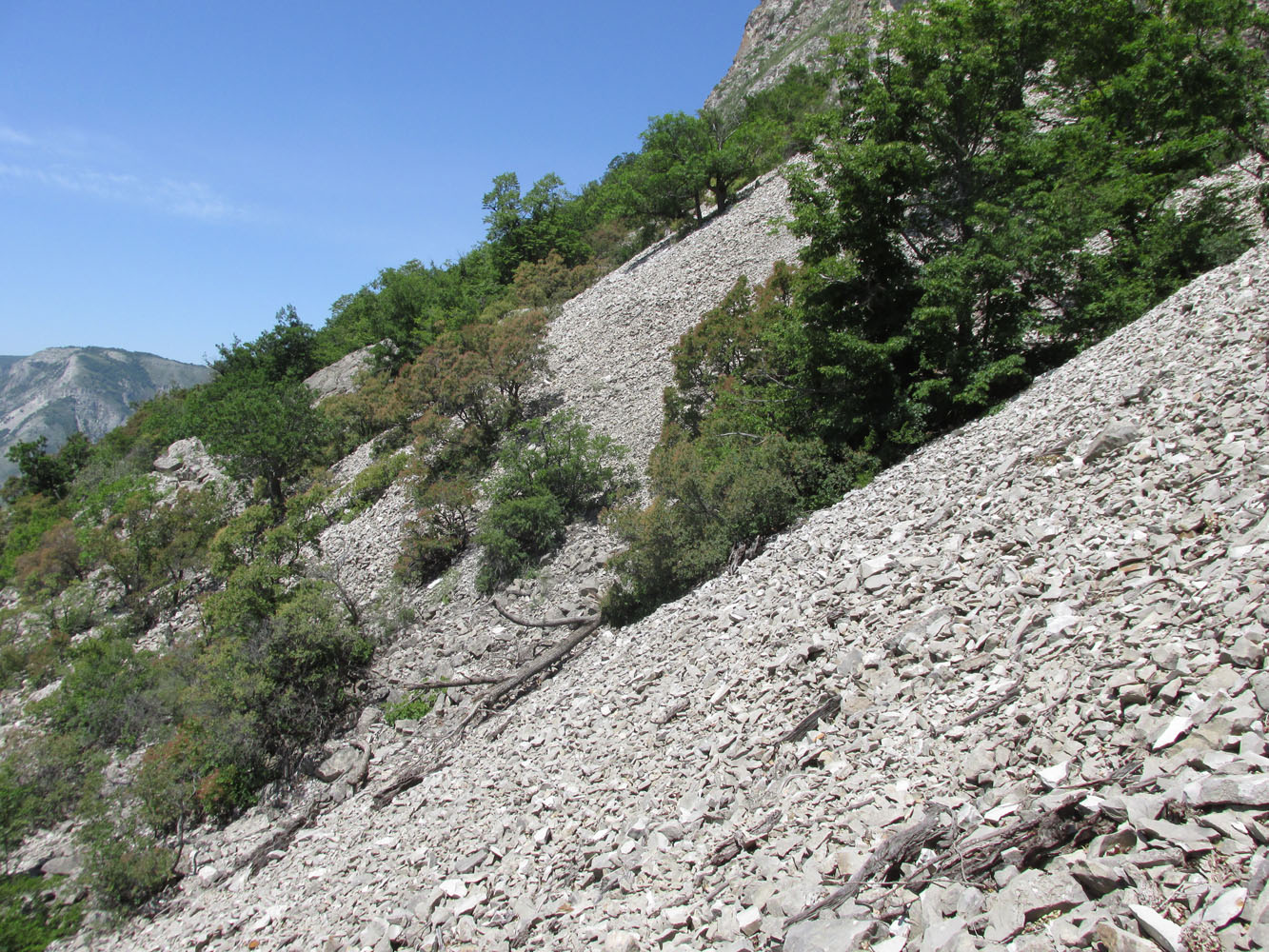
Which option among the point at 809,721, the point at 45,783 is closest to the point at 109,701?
the point at 45,783

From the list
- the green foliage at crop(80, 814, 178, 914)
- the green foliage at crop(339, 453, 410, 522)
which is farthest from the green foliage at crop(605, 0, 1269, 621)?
the green foliage at crop(339, 453, 410, 522)

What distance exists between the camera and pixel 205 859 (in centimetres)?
1339

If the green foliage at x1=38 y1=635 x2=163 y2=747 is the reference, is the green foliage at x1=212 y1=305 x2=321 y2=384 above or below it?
above

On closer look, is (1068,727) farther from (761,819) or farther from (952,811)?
(761,819)

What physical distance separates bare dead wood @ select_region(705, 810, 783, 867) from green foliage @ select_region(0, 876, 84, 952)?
14966mm

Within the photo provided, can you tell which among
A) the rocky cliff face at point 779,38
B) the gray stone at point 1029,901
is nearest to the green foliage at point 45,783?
the gray stone at point 1029,901

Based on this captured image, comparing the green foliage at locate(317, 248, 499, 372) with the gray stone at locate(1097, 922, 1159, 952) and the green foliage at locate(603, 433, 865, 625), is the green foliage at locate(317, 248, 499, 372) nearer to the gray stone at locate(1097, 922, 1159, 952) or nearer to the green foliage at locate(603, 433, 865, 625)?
the green foliage at locate(603, 433, 865, 625)

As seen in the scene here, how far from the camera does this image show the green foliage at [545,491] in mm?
18469

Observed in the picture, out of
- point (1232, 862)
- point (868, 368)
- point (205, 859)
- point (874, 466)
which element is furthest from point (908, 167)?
point (205, 859)

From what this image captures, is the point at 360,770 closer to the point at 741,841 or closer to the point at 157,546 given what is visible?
the point at 741,841

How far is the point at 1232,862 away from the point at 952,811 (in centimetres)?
171

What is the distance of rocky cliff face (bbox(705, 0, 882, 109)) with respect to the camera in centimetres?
5897

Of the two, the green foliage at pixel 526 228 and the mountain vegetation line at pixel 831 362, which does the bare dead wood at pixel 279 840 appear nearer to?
the mountain vegetation line at pixel 831 362

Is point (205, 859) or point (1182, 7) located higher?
point (1182, 7)
